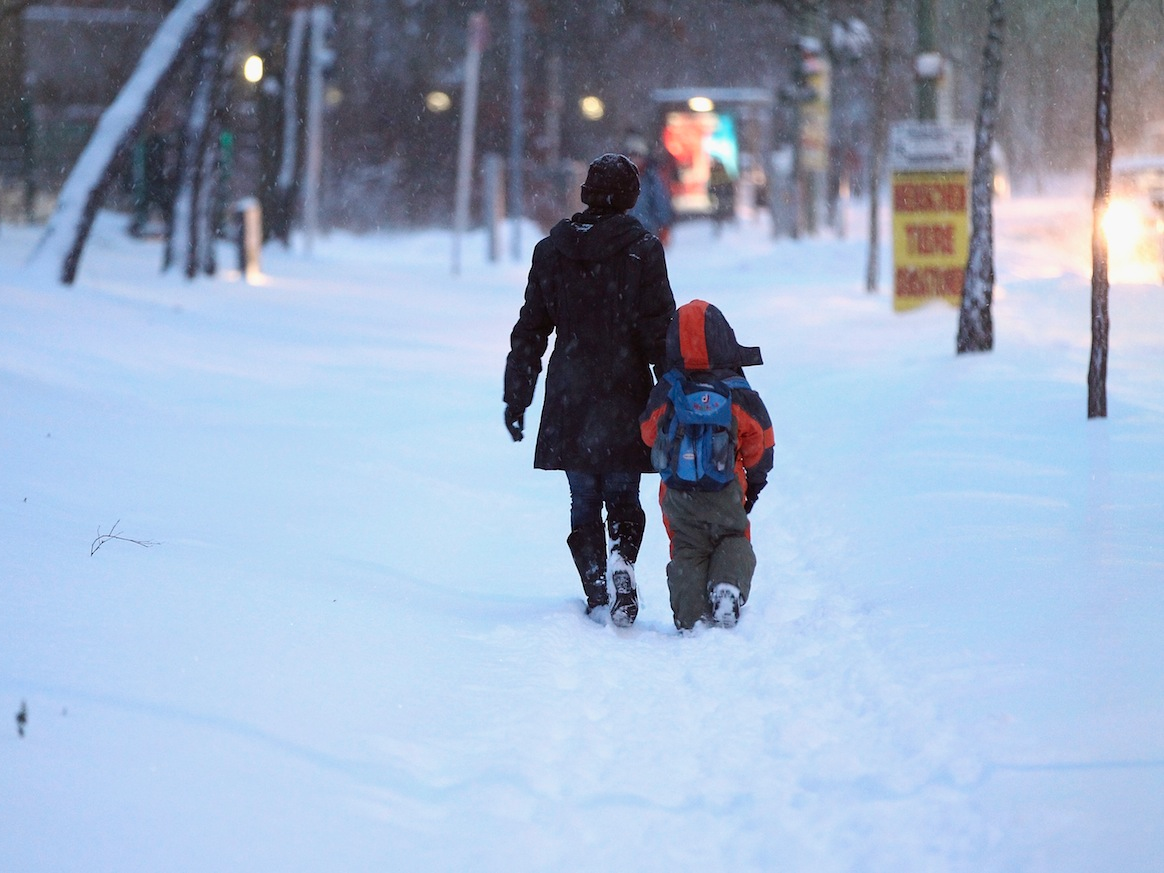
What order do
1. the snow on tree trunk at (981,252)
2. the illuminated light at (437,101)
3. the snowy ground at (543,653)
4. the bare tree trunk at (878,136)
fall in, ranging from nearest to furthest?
the snowy ground at (543,653)
the snow on tree trunk at (981,252)
the bare tree trunk at (878,136)
the illuminated light at (437,101)

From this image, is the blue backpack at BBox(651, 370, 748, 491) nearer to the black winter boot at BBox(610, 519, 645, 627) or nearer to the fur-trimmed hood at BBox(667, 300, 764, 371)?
the fur-trimmed hood at BBox(667, 300, 764, 371)

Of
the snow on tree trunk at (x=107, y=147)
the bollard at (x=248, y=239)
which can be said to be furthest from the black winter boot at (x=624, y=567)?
the bollard at (x=248, y=239)

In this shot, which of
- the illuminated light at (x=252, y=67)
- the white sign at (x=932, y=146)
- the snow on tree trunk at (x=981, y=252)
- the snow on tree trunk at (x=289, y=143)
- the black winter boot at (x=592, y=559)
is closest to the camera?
the black winter boot at (x=592, y=559)

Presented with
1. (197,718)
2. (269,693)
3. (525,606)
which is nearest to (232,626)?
(269,693)

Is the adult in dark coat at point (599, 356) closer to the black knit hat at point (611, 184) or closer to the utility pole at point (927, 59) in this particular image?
the black knit hat at point (611, 184)

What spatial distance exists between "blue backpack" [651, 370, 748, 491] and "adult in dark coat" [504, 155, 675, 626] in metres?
0.21

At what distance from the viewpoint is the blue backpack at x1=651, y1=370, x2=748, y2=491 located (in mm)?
4875

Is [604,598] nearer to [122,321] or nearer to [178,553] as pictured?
[178,553]

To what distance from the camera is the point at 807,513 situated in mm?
7328

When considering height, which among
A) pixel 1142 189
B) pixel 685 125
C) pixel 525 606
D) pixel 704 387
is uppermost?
pixel 685 125

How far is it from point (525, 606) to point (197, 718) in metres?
2.18

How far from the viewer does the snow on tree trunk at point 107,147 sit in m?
14.5

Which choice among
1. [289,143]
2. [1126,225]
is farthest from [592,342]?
[289,143]

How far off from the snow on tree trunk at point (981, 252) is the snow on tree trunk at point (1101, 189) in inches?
127
